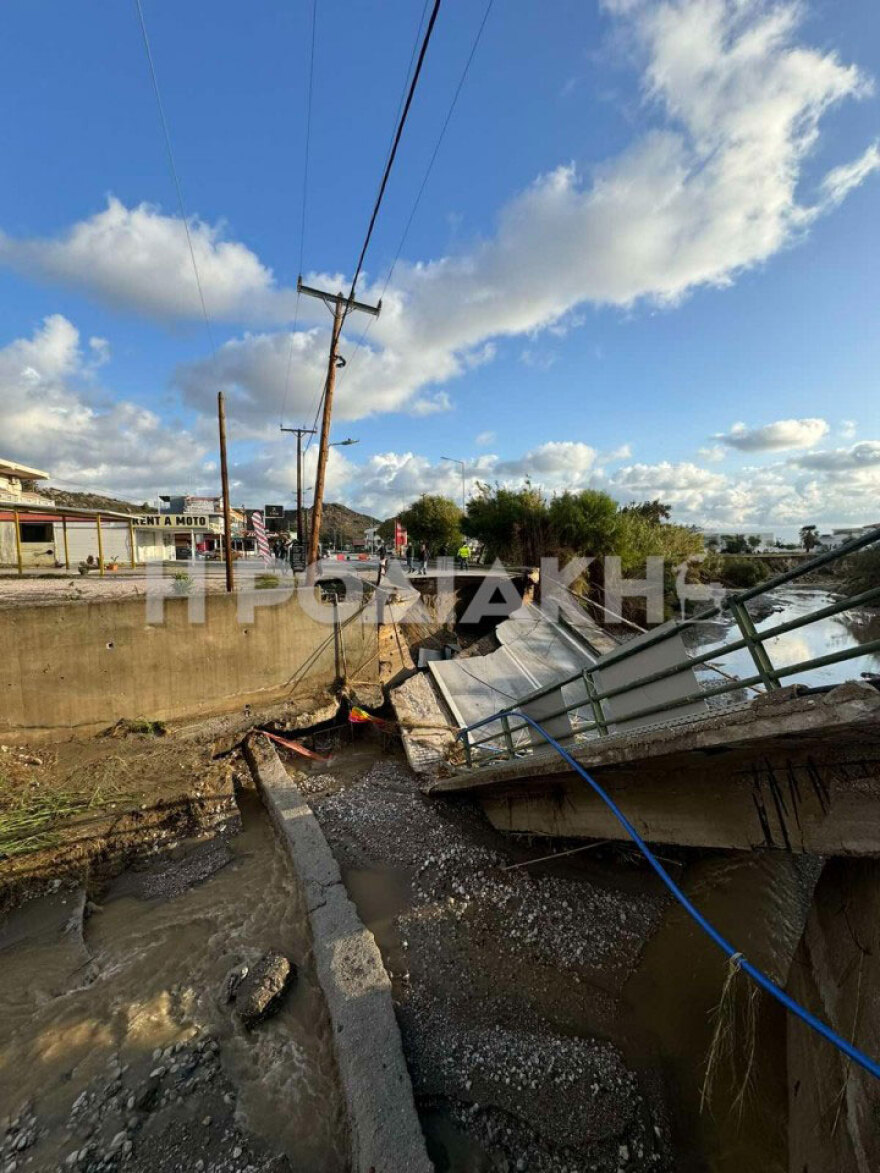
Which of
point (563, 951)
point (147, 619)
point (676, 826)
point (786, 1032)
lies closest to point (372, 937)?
point (563, 951)

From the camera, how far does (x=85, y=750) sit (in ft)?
22.7

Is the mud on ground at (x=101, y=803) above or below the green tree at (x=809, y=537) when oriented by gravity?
below

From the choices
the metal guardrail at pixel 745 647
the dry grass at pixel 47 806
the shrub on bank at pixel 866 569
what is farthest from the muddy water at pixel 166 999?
the shrub on bank at pixel 866 569

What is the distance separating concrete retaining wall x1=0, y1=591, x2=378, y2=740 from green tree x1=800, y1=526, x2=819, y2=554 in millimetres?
44490

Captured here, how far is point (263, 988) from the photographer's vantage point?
3.50m

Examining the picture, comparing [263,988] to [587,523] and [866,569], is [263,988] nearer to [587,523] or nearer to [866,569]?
[587,523]

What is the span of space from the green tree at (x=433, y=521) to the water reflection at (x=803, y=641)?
21.9 metres

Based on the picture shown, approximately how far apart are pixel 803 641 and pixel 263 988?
24.9 metres

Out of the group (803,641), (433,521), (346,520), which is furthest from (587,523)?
(346,520)

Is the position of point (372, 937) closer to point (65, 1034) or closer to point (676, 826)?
point (65, 1034)

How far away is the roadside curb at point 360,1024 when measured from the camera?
248cm

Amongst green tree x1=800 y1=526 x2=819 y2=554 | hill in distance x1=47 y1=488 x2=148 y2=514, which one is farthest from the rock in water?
hill in distance x1=47 y1=488 x2=148 y2=514

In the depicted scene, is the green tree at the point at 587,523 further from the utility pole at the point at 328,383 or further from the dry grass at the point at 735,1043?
the dry grass at the point at 735,1043

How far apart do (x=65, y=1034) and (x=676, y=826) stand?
14.9 feet
